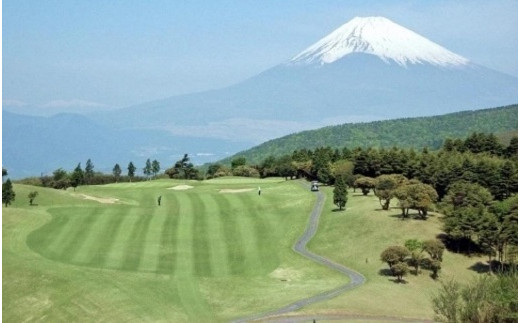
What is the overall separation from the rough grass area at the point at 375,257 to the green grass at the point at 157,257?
13.0 ft

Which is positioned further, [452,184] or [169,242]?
[452,184]

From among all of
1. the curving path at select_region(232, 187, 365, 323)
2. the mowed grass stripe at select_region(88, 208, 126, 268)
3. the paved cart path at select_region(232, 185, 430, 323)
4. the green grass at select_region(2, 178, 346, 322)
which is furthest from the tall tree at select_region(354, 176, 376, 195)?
the mowed grass stripe at select_region(88, 208, 126, 268)

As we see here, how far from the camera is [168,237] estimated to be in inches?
3282

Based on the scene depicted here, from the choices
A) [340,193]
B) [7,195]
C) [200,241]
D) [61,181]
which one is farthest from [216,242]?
[61,181]

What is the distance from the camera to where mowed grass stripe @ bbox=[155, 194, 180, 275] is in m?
69.6

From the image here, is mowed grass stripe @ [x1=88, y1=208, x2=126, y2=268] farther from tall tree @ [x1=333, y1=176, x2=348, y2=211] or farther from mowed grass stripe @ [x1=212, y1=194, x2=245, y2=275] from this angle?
tall tree @ [x1=333, y1=176, x2=348, y2=211]

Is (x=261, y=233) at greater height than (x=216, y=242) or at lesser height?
greater

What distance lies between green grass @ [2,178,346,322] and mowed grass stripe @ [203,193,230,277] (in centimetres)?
15

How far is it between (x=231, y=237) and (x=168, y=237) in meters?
7.99

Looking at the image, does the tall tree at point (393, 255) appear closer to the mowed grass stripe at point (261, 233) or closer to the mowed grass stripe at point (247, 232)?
the mowed grass stripe at point (261, 233)

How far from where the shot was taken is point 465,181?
9600cm

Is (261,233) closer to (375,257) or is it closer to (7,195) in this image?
A: (375,257)

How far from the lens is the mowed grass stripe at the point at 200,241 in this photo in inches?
2753

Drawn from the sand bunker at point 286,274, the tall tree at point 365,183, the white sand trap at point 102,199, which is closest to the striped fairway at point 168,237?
the sand bunker at point 286,274
